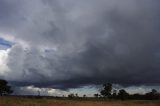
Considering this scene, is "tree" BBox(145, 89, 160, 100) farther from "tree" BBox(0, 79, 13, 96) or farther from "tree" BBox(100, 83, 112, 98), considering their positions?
"tree" BBox(0, 79, 13, 96)

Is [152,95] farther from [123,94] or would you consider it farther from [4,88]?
[4,88]

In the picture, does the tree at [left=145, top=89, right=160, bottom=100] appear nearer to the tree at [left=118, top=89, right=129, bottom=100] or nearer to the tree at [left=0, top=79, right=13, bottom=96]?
the tree at [left=118, top=89, right=129, bottom=100]

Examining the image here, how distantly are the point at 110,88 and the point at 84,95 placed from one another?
3211 cm

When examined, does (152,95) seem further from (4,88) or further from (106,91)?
(4,88)

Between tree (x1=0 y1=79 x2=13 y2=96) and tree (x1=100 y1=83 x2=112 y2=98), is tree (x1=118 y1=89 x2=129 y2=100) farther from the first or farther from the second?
tree (x1=0 y1=79 x2=13 y2=96)

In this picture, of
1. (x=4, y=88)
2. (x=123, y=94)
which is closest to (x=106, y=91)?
(x=123, y=94)

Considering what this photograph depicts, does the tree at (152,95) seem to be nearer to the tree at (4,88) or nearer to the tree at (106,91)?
the tree at (106,91)

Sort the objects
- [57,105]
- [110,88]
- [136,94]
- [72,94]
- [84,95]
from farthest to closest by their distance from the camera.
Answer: [136,94], [110,88], [84,95], [72,94], [57,105]

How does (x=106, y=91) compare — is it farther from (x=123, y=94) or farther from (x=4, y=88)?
(x=4, y=88)

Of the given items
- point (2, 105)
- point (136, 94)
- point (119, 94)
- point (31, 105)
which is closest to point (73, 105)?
point (31, 105)

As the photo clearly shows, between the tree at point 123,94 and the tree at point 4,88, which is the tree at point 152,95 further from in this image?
the tree at point 4,88

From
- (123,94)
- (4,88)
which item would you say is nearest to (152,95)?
(123,94)

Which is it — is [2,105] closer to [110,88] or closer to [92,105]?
[92,105]

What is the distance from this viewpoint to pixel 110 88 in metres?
181
